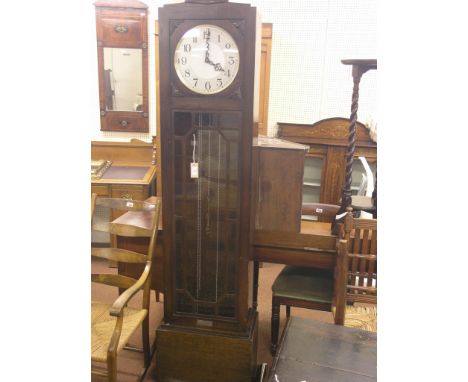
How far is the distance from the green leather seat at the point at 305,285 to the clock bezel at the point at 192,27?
3.50 feet

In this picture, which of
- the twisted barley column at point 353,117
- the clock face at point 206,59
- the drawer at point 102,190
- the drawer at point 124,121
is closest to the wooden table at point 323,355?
the twisted barley column at point 353,117

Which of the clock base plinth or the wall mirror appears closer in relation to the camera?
the clock base plinth

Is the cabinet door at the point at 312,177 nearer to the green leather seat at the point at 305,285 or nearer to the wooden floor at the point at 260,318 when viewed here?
the wooden floor at the point at 260,318

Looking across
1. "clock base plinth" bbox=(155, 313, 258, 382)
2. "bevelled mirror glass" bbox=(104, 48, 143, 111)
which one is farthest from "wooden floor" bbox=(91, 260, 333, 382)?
"bevelled mirror glass" bbox=(104, 48, 143, 111)

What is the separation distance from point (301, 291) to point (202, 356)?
0.59 m

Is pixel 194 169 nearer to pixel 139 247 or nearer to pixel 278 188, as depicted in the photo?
pixel 278 188

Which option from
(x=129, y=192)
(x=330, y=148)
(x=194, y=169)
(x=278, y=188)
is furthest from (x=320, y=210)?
(x=129, y=192)

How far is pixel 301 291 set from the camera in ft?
7.03

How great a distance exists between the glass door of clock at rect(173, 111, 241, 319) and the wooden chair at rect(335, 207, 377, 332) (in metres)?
0.48

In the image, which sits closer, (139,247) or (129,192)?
(139,247)

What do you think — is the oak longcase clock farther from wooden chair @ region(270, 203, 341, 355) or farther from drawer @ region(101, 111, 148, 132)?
drawer @ region(101, 111, 148, 132)

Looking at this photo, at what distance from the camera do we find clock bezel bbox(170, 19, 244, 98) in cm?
155
